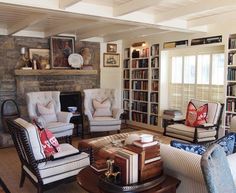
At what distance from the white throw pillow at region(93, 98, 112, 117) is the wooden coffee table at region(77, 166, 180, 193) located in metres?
3.63

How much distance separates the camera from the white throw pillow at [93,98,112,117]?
225 inches

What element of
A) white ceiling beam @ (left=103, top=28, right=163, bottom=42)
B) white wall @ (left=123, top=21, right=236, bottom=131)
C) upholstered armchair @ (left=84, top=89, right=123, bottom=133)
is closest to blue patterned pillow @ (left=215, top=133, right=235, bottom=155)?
white wall @ (left=123, top=21, right=236, bottom=131)

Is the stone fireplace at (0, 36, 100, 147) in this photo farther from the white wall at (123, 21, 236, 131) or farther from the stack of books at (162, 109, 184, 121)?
the stack of books at (162, 109, 184, 121)

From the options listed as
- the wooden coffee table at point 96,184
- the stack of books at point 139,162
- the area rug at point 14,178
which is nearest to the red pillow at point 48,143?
the area rug at point 14,178

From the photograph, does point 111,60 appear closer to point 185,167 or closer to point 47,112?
point 47,112

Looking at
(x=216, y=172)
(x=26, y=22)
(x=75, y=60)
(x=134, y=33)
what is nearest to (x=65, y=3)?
(x=26, y=22)

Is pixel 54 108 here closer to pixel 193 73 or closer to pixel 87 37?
pixel 87 37

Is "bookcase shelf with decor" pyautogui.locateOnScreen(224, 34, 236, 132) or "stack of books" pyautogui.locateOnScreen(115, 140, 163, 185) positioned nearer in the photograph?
A: "stack of books" pyautogui.locateOnScreen(115, 140, 163, 185)

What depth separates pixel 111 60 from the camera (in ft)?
22.8

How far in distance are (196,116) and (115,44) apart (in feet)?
10.7

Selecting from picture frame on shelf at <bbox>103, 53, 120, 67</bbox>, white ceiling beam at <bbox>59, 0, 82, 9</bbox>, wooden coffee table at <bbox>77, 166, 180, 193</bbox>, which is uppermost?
white ceiling beam at <bbox>59, 0, 82, 9</bbox>

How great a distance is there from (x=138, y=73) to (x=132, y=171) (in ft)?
16.7

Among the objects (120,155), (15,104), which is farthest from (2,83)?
(120,155)

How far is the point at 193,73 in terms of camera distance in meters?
5.81
